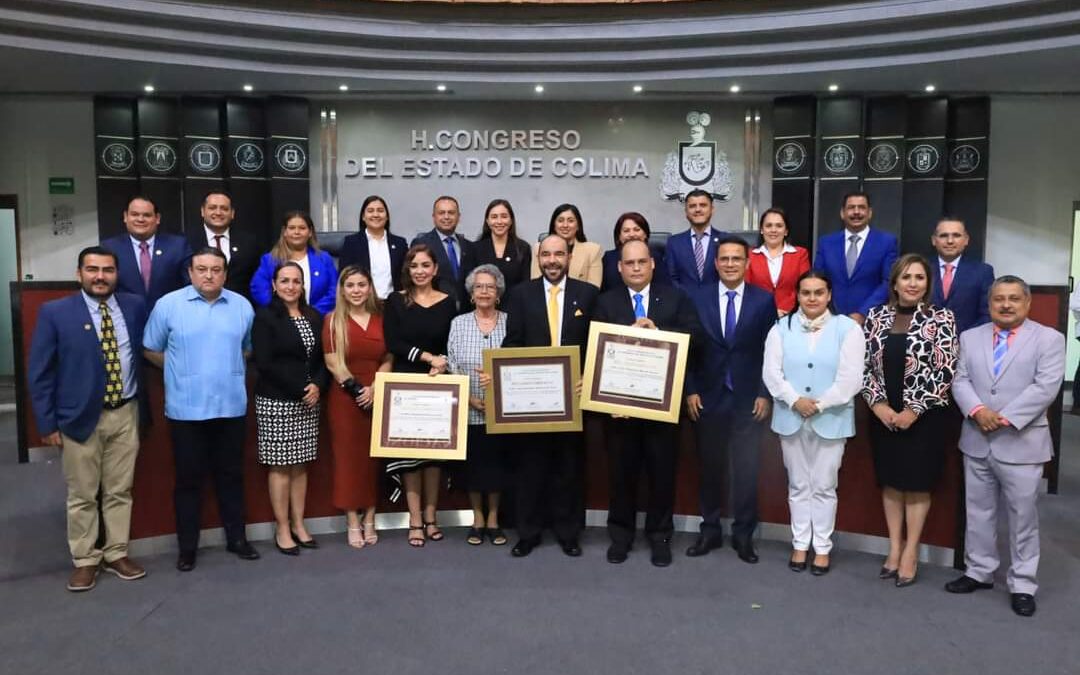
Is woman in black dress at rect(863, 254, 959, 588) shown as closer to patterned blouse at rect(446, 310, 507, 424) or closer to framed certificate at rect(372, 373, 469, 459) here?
patterned blouse at rect(446, 310, 507, 424)

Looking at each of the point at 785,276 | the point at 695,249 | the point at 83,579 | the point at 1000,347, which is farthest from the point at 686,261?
the point at 83,579

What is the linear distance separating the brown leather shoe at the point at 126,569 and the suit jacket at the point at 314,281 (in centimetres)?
150

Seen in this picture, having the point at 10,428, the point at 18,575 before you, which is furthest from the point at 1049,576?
the point at 10,428

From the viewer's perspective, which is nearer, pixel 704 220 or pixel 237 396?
pixel 237 396

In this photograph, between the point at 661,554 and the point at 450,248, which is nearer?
the point at 661,554

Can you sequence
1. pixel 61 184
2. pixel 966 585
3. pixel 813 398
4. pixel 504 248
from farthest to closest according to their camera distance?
1. pixel 61 184
2. pixel 504 248
3. pixel 813 398
4. pixel 966 585

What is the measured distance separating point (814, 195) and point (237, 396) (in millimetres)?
7370

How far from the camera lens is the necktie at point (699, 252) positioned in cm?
464

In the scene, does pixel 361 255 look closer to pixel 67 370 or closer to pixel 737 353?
pixel 67 370

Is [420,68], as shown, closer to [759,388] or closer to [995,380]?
[759,388]

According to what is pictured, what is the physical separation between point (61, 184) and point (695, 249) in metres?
8.24

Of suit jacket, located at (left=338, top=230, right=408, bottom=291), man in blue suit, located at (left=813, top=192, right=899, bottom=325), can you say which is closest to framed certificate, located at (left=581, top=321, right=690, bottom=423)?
suit jacket, located at (left=338, top=230, right=408, bottom=291)

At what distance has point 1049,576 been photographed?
372cm

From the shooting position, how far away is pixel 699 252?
15.3 feet
